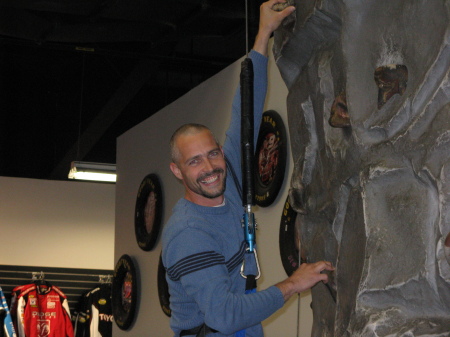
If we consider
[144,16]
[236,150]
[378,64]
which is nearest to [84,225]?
[144,16]

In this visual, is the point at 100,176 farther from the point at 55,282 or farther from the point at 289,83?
the point at 289,83

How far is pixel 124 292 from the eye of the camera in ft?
21.6

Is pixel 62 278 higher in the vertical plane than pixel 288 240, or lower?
higher

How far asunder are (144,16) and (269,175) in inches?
69.7

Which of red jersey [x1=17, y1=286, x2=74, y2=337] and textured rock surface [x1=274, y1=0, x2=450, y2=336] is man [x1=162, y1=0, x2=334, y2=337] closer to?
textured rock surface [x1=274, y1=0, x2=450, y2=336]

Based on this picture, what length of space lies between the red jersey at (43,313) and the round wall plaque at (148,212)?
2.57 m

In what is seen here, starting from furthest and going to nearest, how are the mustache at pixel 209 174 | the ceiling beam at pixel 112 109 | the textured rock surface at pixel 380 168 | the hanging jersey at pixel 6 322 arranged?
the hanging jersey at pixel 6 322 → the ceiling beam at pixel 112 109 → the mustache at pixel 209 174 → the textured rock surface at pixel 380 168

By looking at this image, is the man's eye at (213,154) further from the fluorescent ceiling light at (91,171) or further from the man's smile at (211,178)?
the fluorescent ceiling light at (91,171)

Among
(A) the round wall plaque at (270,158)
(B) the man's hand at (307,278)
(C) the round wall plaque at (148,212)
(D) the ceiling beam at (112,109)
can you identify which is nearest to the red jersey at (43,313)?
(D) the ceiling beam at (112,109)

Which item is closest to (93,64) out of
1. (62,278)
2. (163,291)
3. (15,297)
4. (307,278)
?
(62,278)

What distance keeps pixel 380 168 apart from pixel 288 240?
2.31m

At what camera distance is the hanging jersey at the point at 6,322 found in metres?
7.84

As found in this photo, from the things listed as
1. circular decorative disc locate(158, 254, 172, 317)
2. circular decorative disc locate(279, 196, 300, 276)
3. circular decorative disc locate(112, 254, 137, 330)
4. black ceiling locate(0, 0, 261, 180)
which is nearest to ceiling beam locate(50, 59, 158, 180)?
black ceiling locate(0, 0, 261, 180)

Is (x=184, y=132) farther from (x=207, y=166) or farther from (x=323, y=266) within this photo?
(x=323, y=266)
